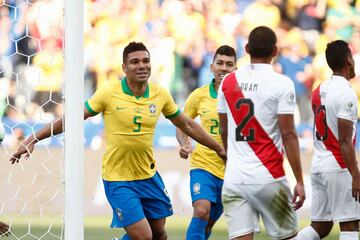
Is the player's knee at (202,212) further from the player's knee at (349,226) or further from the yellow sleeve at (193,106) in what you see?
the player's knee at (349,226)

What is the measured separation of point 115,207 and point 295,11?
839 cm

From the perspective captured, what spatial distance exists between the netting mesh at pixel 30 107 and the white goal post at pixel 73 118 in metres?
4.38

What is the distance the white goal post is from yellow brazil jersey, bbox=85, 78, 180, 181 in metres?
1.48

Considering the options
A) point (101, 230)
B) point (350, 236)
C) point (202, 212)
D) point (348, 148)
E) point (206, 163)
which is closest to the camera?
Answer: point (348, 148)

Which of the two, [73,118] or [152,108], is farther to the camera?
[152,108]

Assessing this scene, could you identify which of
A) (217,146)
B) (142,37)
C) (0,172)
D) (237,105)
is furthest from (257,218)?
(142,37)

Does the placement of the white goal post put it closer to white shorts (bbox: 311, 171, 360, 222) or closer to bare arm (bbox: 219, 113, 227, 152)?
bare arm (bbox: 219, 113, 227, 152)

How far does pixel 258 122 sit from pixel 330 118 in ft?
4.82

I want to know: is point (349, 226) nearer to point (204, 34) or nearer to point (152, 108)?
point (152, 108)

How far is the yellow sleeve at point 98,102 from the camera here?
7484 millimetres

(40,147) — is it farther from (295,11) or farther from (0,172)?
(295,11)

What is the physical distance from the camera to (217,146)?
7.58m

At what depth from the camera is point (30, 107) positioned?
12461 mm

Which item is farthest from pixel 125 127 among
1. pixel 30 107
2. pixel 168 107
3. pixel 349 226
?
pixel 30 107
